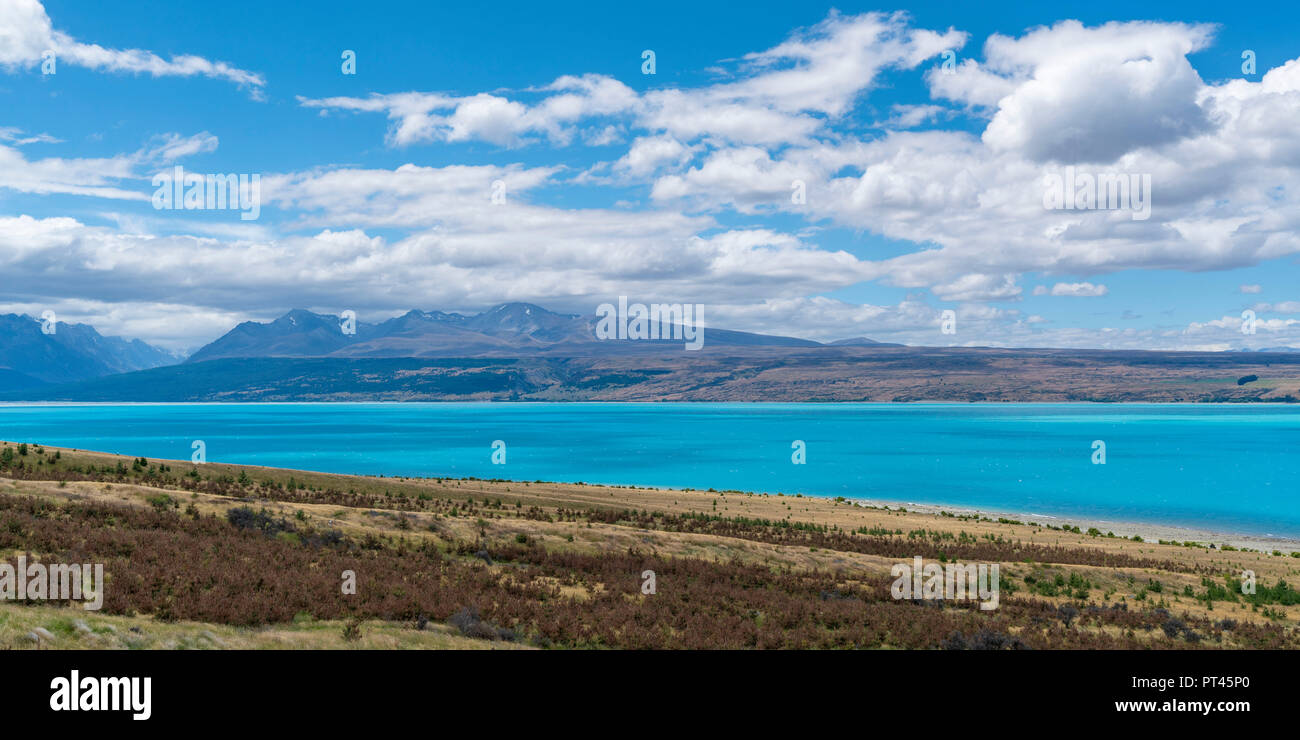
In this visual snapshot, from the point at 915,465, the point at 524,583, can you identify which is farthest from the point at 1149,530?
the point at 524,583

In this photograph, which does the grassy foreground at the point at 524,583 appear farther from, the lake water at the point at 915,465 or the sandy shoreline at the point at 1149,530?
the lake water at the point at 915,465

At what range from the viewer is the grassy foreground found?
17312mm

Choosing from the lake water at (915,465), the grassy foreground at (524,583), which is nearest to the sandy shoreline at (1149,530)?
the lake water at (915,465)

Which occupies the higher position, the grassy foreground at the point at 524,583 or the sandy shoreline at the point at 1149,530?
the grassy foreground at the point at 524,583

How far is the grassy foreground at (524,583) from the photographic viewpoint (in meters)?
17.3

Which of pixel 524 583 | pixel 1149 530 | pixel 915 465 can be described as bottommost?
pixel 915 465

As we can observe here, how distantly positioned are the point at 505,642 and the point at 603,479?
91.4 meters

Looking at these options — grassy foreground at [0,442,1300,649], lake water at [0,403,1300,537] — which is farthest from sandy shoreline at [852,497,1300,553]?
grassy foreground at [0,442,1300,649]

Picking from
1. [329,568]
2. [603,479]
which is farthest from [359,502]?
[603,479]

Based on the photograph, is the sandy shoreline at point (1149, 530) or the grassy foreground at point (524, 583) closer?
the grassy foreground at point (524, 583)

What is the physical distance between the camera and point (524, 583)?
25.1 meters

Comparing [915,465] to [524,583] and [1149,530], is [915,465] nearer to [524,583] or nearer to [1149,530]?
[1149,530]

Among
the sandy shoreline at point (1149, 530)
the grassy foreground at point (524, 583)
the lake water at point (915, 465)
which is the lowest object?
the lake water at point (915, 465)

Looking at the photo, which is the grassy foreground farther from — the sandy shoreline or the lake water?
the lake water
